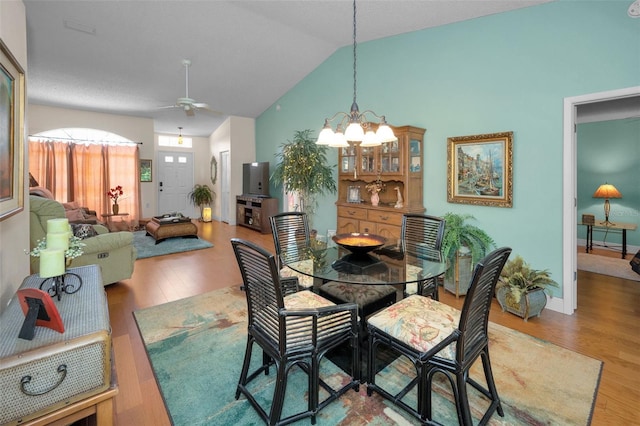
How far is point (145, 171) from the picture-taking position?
7641mm

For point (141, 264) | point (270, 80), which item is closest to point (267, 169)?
point (270, 80)

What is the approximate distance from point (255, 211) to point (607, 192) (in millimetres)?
6751

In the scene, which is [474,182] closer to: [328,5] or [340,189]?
[340,189]

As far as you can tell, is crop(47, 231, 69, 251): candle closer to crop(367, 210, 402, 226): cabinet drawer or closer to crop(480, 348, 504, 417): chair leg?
crop(480, 348, 504, 417): chair leg

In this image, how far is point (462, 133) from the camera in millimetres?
3615

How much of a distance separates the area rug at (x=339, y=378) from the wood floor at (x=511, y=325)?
68 millimetres

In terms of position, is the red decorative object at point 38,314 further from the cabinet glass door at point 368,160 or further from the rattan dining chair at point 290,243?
the cabinet glass door at point 368,160

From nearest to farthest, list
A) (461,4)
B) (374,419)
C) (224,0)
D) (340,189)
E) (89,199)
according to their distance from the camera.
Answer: (374,419)
(461,4)
(224,0)
(340,189)
(89,199)

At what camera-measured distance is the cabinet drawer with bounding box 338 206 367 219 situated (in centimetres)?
438

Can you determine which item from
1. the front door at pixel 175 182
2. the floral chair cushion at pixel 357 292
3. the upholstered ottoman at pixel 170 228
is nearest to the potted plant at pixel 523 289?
the floral chair cushion at pixel 357 292

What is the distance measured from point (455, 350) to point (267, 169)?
6.17 metres

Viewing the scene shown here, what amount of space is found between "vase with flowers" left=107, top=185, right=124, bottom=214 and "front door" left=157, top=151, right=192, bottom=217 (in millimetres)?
1517

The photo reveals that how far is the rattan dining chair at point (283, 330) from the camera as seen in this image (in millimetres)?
1454

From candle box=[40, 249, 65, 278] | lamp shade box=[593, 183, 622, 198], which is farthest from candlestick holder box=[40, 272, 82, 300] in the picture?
lamp shade box=[593, 183, 622, 198]
